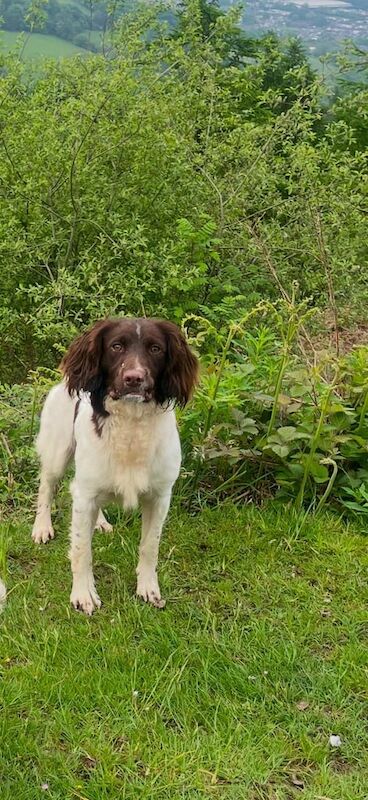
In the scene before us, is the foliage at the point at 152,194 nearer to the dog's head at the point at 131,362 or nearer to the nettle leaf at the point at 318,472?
the nettle leaf at the point at 318,472

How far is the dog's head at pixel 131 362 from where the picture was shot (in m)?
2.73

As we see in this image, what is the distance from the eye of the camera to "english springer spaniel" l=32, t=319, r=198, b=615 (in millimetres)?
2766

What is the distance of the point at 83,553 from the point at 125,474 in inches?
16.6

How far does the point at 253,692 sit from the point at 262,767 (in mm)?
324

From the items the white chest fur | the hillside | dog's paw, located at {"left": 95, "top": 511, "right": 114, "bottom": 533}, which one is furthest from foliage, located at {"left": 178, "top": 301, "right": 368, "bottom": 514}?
the hillside

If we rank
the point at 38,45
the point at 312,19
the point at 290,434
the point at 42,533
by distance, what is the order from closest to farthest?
the point at 42,533
the point at 290,434
the point at 38,45
the point at 312,19

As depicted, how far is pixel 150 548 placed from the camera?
10.3ft

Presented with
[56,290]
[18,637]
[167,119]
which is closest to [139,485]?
[18,637]

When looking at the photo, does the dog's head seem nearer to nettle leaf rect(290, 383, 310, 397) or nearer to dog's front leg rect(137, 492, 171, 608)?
dog's front leg rect(137, 492, 171, 608)

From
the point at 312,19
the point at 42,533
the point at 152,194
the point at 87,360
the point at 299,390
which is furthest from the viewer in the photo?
the point at 312,19

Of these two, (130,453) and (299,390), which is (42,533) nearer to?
(130,453)

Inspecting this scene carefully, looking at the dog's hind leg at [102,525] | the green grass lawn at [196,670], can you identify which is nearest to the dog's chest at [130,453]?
the green grass lawn at [196,670]

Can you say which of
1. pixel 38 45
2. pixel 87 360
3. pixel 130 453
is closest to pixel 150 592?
pixel 130 453

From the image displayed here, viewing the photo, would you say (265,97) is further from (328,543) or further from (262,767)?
(262,767)
